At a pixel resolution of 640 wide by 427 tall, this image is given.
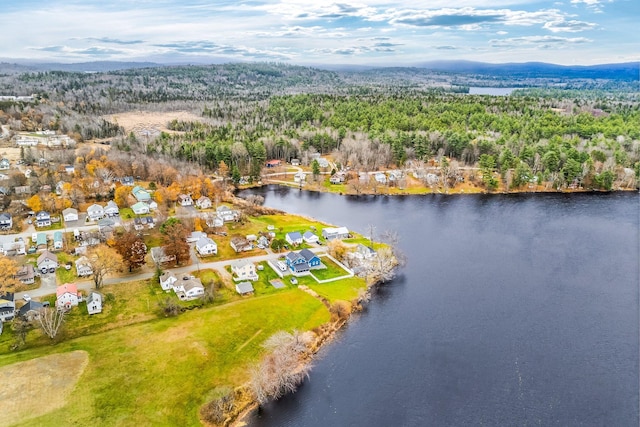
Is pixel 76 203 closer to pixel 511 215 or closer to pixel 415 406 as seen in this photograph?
pixel 415 406

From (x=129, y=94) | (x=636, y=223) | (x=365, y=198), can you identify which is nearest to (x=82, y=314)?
(x=365, y=198)

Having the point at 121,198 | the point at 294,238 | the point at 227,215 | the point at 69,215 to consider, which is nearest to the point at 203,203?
Answer: the point at 227,215

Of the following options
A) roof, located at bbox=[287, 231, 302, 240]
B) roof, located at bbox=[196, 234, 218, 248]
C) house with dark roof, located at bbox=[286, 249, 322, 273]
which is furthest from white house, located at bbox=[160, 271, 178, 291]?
roof, located at bbox=[287, 231, 302, 240]

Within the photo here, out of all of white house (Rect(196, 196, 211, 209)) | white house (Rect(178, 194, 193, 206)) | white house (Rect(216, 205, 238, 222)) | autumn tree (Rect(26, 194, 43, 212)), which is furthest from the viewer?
white house (Rect(178, 194, 193, 206))

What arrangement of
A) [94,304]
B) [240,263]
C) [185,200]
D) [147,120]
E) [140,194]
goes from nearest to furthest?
[94,304], [240,263], [185,200], [140,194], [147,120]

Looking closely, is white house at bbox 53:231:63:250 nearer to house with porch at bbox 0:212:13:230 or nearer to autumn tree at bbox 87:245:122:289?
house with porch at bbox 0:212:13:230

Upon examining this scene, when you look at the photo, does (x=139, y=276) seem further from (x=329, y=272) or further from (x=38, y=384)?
(x=329, y=272)
